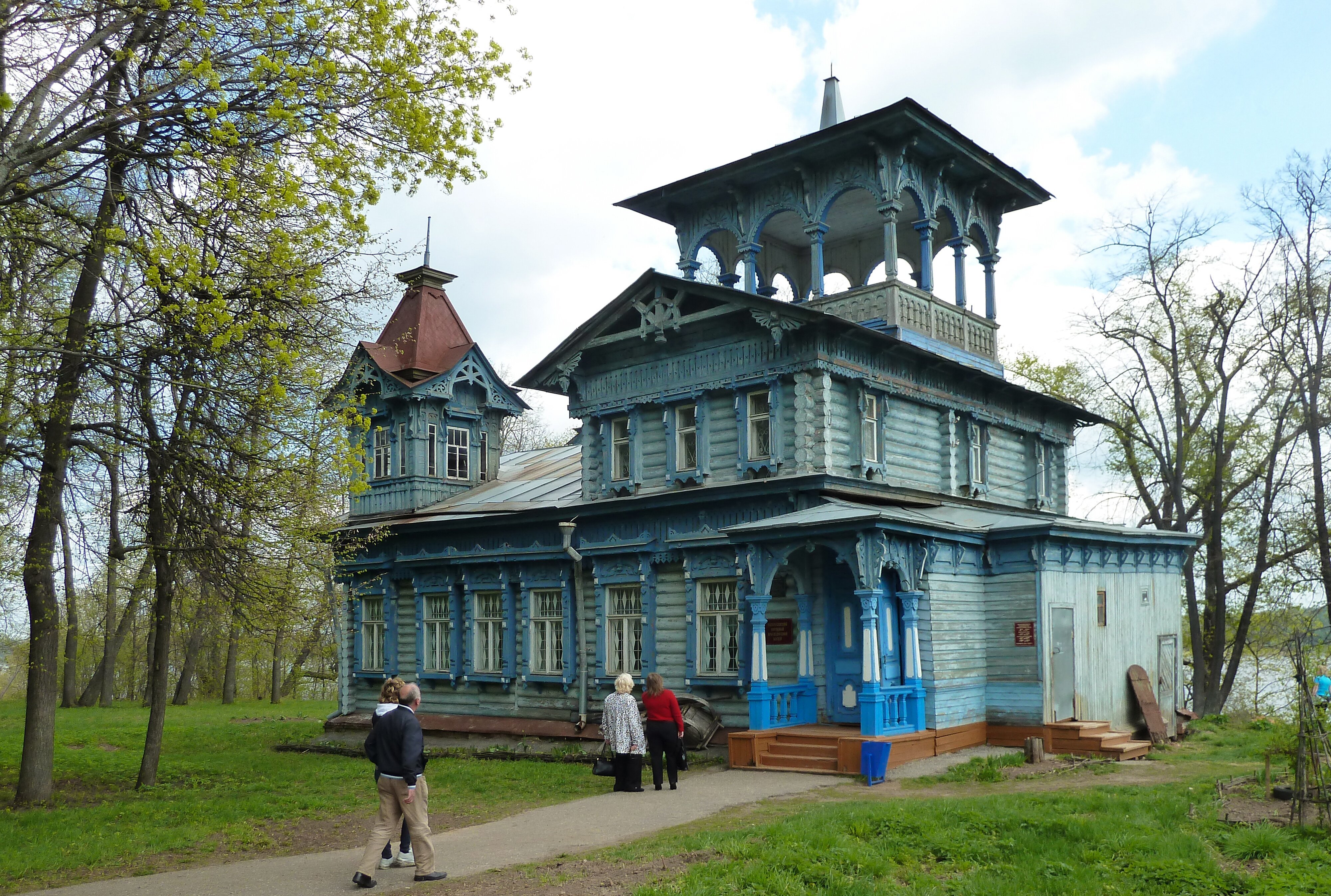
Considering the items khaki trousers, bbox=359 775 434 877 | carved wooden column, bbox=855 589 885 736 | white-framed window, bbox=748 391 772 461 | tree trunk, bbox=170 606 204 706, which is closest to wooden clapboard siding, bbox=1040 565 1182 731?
carved wooden column, bbox=855 589 885 736

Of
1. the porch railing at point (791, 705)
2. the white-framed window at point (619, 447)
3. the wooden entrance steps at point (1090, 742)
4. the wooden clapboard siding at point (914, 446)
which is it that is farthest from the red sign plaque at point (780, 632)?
the white-framed window at point (619, 447)

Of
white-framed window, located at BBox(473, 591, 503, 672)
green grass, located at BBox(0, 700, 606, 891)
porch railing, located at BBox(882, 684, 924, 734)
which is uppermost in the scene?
white-framed window, located at BBox(473, 591, 503, 672)

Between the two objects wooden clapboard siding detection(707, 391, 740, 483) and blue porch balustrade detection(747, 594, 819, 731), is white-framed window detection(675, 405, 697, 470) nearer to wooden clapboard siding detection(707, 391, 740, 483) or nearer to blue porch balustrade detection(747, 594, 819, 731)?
wooden clapboard siding detection(707, 391, 740, 483)

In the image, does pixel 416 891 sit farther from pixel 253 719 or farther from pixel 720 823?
pixel 253 719

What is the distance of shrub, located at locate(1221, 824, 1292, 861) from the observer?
965cm

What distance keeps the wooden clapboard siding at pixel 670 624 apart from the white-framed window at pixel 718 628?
1.72 feet

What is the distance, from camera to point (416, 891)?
9.23 m

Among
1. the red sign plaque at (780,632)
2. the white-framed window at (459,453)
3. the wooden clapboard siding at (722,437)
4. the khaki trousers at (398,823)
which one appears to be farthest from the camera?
the white-framed window at (459,453)

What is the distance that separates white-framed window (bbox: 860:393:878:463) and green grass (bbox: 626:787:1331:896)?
859 cm

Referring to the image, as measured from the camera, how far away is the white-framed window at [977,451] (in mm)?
22359

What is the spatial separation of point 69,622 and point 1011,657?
1795 cm

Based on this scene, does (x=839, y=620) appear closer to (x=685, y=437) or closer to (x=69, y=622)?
(x=685, y=437)

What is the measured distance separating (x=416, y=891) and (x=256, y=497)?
23.1 feet

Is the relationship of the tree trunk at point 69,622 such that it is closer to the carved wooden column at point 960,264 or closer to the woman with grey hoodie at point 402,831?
the woman with grey hoodie at point 402,831
